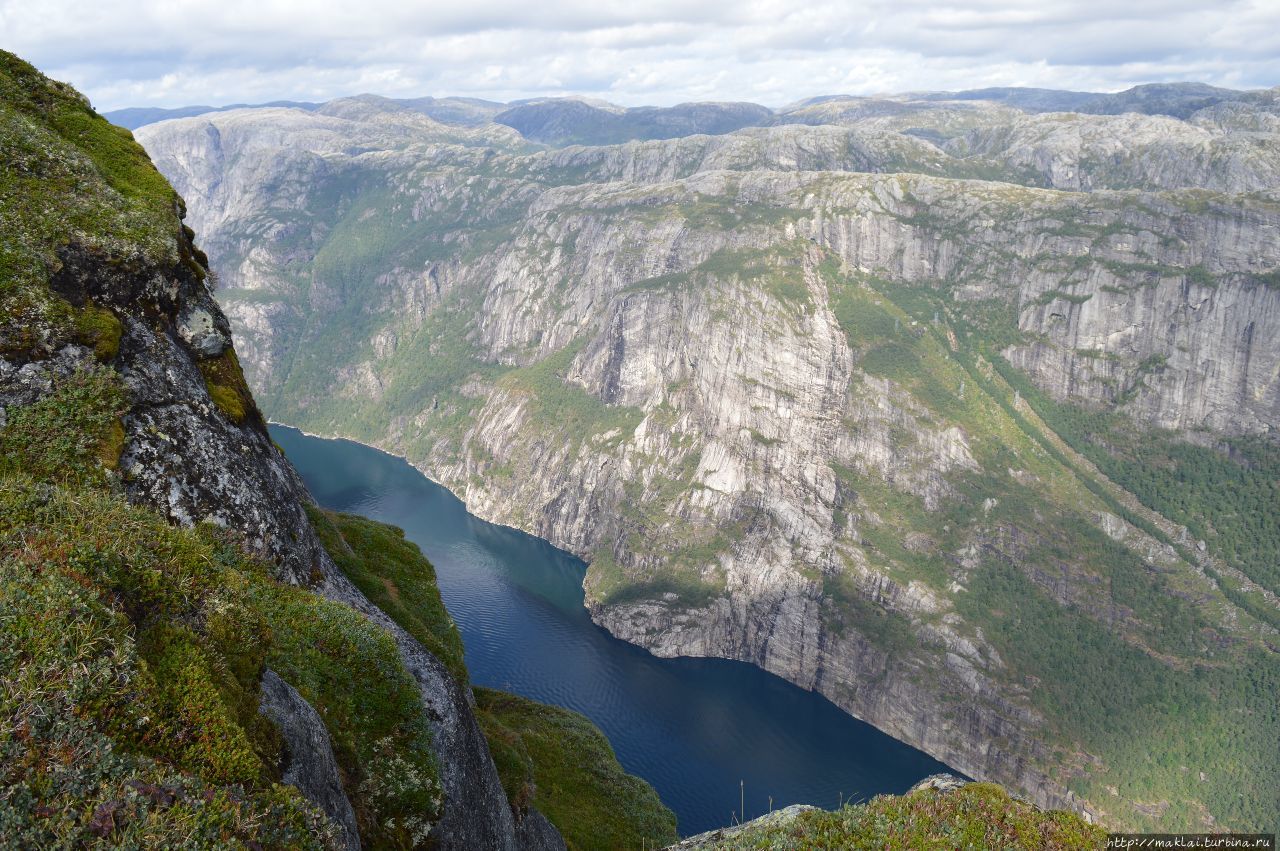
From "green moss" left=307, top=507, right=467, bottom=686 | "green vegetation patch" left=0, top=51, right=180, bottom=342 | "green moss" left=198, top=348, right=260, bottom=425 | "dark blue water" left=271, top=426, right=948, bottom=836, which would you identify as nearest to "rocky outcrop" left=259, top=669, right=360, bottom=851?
"green moss" left=198, top=348, right=260, bottom=425

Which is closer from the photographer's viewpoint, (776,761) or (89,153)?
(89,153)

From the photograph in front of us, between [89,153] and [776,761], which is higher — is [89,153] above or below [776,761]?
above

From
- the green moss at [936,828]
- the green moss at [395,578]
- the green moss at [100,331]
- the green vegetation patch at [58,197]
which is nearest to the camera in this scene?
the green moss at [936,828]

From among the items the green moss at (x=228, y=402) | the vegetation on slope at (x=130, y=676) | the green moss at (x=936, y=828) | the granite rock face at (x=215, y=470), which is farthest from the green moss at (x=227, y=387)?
A: the green moss at (x=936, y=828)

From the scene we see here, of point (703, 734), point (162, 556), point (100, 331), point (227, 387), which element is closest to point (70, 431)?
point (100, 331)

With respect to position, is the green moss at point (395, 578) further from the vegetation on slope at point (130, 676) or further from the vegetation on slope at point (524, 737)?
the vegetation on slope at point (130, 676)

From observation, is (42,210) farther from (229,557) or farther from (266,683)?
(266,683)

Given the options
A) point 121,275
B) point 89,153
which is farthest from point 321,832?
point 89,153
